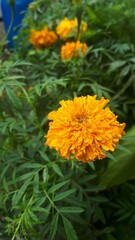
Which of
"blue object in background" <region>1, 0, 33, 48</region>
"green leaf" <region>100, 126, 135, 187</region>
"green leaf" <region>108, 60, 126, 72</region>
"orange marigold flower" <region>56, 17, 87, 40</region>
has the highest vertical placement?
"blue object in background" <region>1, 0, 33, 48</region>

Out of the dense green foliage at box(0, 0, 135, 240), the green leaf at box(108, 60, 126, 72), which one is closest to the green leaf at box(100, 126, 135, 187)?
the dense green foliage at box(0, 0, 135, 240)

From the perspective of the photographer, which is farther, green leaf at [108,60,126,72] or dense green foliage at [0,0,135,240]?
green leaf at [108,60,126,72]

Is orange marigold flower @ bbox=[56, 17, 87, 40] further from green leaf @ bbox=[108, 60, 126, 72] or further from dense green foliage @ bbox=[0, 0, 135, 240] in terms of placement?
green leaf @ bbox=[108, 60, 126, 72]

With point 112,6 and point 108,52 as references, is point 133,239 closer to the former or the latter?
point 108,52

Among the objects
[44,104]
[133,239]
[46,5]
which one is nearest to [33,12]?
[46,5]

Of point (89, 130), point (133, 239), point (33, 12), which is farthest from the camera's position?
point (33, 12)

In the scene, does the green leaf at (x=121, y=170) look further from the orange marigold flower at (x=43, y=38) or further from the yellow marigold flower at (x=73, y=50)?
the orange marigold flower at (x=43, y=38)
